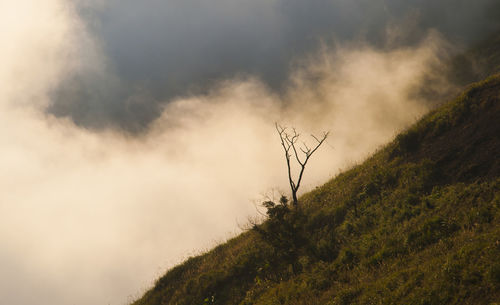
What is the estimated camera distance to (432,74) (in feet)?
283

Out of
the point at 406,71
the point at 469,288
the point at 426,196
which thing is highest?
the point at 406,71

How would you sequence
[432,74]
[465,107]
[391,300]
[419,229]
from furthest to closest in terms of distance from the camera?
[432,74] → [465,107] → [419,229] → [391,300]

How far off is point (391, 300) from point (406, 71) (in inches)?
4340

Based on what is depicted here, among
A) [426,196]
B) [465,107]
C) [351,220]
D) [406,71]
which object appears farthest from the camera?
A: [406,71]

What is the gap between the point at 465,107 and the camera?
2297 centimetres

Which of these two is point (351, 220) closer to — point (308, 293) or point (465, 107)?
point (308, 293)

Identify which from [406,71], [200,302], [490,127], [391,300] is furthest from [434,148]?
[406,71]

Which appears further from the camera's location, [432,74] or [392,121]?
[392,121]

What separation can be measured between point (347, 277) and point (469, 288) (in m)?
6.16

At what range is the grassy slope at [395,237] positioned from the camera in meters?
11.7

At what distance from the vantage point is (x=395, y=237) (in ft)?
54.2

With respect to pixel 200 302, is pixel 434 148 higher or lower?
higher

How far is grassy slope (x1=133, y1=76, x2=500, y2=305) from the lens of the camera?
1170 cm

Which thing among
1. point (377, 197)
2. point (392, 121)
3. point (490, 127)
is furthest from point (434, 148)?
point (392, 121)
